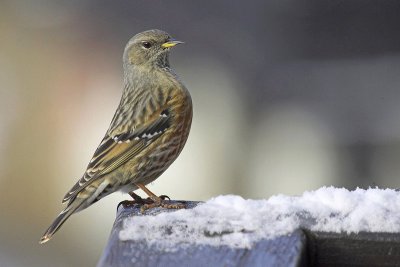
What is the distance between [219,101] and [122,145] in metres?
4.93

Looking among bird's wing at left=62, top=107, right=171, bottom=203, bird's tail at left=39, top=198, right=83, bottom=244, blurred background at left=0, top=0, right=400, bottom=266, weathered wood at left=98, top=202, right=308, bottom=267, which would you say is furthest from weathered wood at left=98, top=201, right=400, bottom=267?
blurred background at left=0, top=0, right=400, bottom=266

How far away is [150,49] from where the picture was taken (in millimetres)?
5352

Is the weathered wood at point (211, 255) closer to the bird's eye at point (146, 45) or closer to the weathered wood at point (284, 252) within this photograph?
the weathered wood at point (284, 252)

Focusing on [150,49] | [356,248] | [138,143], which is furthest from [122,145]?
[356,248]

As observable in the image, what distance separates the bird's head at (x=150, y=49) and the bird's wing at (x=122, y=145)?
1.88ft

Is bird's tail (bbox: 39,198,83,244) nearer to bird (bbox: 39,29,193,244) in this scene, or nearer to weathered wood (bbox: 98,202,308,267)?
bird (bbox: 39,29,193,244)

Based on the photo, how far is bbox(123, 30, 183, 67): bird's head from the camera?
17.4 feet

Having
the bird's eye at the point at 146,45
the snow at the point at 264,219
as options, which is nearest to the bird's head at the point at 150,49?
the bird's eye at the point at 146,45

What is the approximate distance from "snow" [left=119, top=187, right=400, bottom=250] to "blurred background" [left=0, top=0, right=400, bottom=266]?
19.7ft

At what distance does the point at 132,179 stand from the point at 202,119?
4.76 meters

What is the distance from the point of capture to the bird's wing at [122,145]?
14.7 feet

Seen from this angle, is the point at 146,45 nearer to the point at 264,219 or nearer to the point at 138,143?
the point at 138,143

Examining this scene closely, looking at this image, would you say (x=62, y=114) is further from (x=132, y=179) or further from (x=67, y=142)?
(x=132, y=179)

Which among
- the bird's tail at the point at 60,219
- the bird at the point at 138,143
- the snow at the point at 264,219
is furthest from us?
the bird at the point at 138,143
